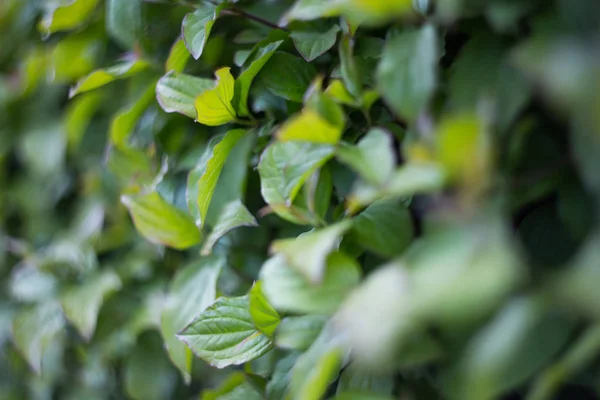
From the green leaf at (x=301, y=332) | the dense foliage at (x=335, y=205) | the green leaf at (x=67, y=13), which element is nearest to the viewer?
the dense foliage at (x=335, y=205)

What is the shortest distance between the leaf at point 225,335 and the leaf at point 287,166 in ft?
0.33

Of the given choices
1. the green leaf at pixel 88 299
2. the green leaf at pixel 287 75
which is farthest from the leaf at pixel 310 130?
the green leaf at pixel 88 299

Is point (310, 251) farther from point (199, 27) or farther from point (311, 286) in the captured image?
point (199, 27)

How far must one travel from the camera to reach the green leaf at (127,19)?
58 centimetres

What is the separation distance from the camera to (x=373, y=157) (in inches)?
13.3

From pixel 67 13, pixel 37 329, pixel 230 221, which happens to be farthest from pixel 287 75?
pixel 37 329

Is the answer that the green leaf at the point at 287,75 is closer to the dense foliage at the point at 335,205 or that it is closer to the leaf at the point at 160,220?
the dense foliage at the point at 335,205

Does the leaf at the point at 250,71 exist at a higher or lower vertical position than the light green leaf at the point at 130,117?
higher

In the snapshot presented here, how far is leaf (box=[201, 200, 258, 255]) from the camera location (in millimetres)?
458

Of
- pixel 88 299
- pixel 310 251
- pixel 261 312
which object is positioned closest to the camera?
pixel 310 251

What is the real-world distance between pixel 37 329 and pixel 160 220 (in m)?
0.32

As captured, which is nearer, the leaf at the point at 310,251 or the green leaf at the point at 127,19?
the leaf at the point at 310,251

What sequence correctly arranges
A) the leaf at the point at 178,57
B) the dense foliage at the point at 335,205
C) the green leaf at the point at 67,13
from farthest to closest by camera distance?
1. the green leaf at the point at 67,13
2. the leaf at the point at 178,57
3. the dense foliage at the point at 335,205

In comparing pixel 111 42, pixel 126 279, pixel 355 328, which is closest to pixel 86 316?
pixel 126 279
